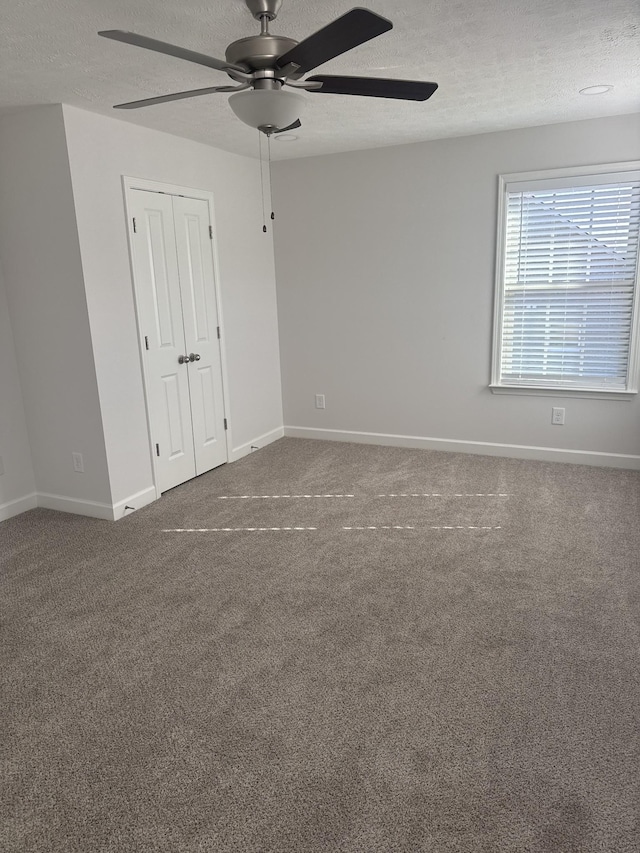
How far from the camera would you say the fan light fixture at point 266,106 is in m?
1.98

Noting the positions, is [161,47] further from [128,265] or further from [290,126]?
[128,265]

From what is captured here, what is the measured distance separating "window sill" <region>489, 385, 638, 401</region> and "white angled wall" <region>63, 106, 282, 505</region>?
210 cm

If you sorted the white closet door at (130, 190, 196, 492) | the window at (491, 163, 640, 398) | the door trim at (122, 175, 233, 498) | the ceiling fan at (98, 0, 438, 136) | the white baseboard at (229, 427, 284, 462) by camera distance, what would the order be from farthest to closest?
the white baseboard at (229, 427, 284, 462)
the window at (491, 163, 640, 398)
the white closet door at (130, 190, 196, 492)
the door trim at (122, 175, 233, 498)
the ceiling fan at (98, 0, 438, 136)

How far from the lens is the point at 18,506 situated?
3922 millimetres

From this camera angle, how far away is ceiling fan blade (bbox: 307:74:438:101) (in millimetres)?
2037

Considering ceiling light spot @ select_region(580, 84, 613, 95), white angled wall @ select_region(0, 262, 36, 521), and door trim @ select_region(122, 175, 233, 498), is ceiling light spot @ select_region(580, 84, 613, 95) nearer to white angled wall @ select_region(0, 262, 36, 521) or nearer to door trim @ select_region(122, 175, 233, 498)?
door trim @ select_region(122, 175, 233, 498)

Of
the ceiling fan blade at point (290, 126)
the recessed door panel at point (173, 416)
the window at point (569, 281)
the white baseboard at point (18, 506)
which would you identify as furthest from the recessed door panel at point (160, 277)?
the window at point (569, 281)

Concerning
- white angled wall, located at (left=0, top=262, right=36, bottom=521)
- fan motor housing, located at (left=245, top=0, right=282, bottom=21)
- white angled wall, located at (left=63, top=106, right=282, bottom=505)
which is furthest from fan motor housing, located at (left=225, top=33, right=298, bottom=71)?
white angled wall, located at (left=0, top=262, right=36, bottom=521)

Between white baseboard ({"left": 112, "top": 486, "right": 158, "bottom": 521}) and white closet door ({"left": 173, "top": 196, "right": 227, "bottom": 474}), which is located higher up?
white closet door ({"left": 173, "top": 196, "right": 227, "bottom": 474})

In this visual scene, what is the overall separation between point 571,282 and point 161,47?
3439mm

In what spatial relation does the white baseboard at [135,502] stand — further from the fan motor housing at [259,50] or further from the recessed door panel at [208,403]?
the fan motor housing at [259,50]

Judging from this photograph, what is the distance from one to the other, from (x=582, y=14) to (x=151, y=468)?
3412 millimetres

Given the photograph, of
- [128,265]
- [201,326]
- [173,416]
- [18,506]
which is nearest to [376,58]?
[128,265]

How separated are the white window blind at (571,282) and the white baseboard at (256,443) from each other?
216 cm
